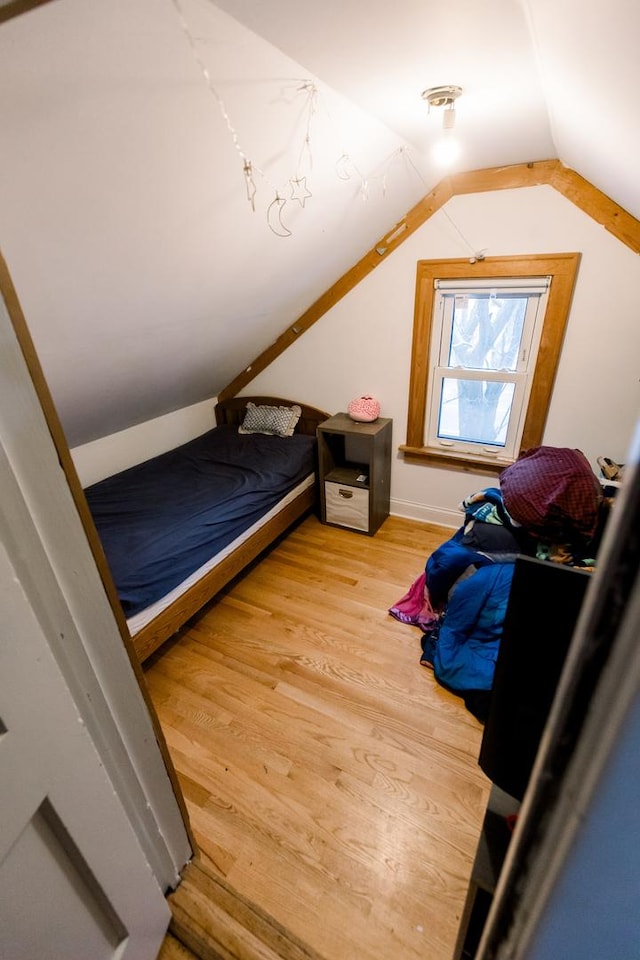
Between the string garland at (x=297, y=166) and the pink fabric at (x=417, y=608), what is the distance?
1837mm

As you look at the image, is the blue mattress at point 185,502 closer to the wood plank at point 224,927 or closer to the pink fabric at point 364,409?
the pink fabric at point 364,409

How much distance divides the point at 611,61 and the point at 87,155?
4.03ft

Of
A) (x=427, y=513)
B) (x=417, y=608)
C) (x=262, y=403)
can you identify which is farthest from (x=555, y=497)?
(x=262, y=403)

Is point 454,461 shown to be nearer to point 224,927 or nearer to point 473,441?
point 473,441

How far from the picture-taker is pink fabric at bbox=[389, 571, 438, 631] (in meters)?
2.05

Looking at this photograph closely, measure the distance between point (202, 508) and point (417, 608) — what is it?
1287 millimetres

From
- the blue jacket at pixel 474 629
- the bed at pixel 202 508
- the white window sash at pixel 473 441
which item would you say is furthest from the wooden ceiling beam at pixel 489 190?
the blue jacket at pixel 474 629

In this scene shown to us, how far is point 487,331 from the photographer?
7.99ft

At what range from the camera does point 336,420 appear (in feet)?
9.45

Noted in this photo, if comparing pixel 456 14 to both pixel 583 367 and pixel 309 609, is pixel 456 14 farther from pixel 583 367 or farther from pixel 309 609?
pixel 309 609

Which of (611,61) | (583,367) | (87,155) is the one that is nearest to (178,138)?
(87,155)

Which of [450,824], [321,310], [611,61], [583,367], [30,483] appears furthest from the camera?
[321,310]

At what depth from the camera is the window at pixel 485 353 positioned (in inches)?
86.0

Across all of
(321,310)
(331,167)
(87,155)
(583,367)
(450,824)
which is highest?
(331,167)
